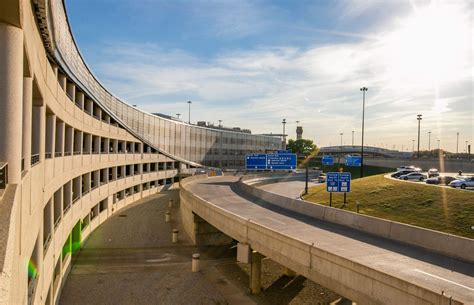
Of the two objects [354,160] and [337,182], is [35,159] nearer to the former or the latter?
[337,182]

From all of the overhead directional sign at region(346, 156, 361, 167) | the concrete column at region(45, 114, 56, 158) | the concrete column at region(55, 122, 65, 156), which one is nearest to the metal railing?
the concrete column at region(45, 114, 56, 158)

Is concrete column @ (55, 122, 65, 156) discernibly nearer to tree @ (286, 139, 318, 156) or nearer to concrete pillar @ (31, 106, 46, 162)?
concrete pillar @ (31, 106, 46, 162)

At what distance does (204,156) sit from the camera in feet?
287

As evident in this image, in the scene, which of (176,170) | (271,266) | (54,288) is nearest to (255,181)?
(176,170)

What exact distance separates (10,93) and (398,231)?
66.7 feet

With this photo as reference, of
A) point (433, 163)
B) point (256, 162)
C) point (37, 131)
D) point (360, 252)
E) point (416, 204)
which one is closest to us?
point (37, 131)

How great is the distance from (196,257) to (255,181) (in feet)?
149

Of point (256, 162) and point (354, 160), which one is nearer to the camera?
point (256, 162)

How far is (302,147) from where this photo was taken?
490ft

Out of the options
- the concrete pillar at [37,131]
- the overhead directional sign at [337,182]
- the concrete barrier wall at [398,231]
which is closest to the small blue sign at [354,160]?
the overhead directional sign at [337,182]

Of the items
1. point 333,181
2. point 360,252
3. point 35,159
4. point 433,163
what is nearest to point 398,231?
point 360,252

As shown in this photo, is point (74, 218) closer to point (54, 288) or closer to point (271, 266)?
point (54, 288)

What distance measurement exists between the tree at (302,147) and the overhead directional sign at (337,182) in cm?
11279

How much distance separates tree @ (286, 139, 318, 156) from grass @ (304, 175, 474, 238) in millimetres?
101272
